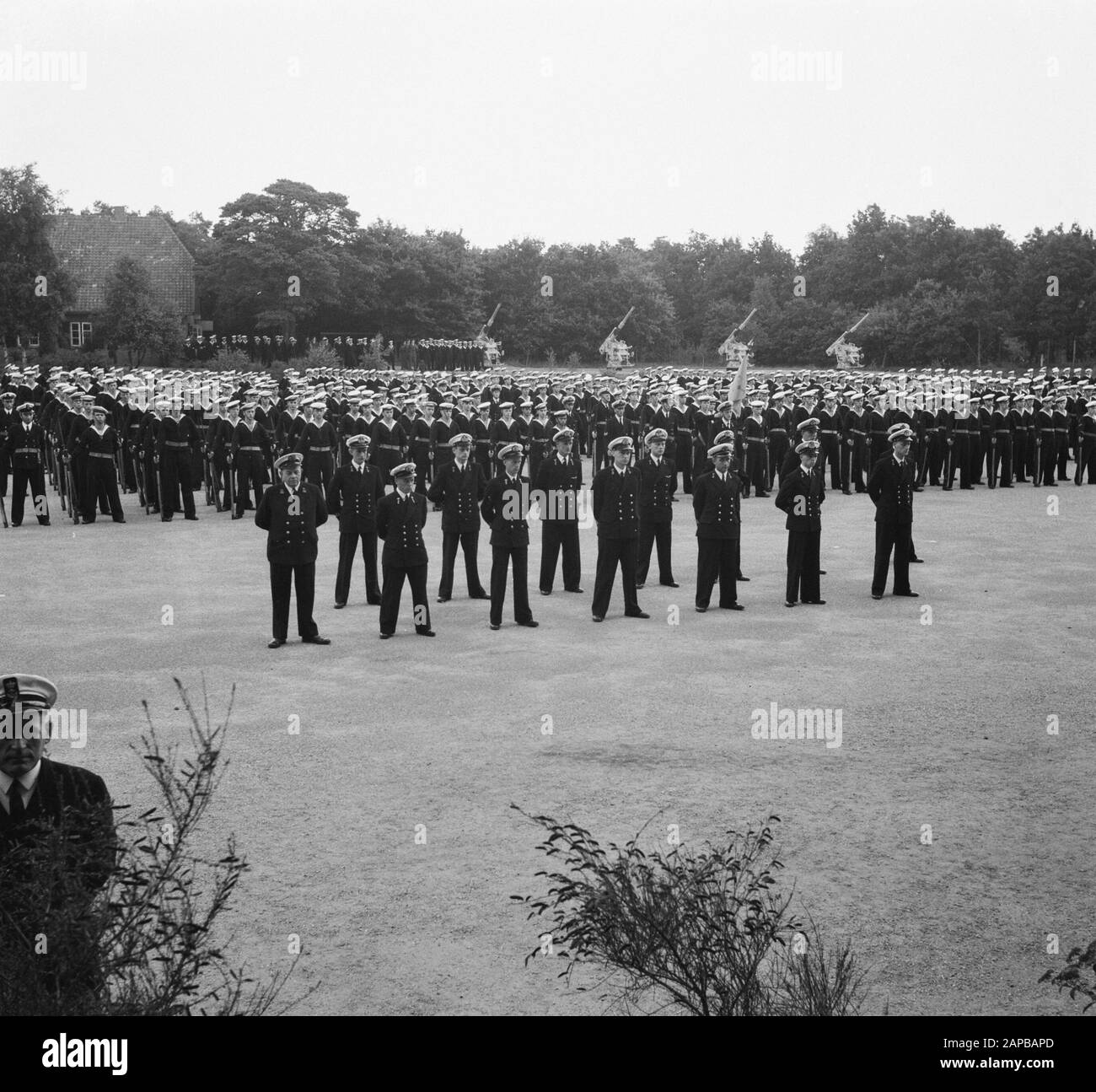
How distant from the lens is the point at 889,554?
54.2ft

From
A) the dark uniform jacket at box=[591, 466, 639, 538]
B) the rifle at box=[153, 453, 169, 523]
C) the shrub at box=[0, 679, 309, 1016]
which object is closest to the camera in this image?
the shrub at box=[0, 679, 309, 1016]

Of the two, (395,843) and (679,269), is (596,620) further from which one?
(679,269)

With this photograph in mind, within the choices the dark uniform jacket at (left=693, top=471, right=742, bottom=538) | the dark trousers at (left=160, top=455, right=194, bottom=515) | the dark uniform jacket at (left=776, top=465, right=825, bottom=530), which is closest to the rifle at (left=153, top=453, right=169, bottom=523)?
the dark trousers at (left=160, top=455, right=194, bottom=515)

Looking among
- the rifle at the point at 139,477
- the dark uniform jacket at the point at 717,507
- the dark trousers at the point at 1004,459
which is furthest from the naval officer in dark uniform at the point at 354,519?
the dark trousers at the point at 1004,459

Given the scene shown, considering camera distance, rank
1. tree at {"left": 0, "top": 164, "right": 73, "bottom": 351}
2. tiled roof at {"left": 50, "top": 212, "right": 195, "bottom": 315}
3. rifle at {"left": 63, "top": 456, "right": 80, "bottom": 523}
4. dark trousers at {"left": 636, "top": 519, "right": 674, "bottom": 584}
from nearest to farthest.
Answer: dark trousers at {"left": 636, "top": 519, "right": 674, "bottom": 584}, rifle at {"left": 63, "top": 456, "right": 80, "bottom": 523}, tree at {"left": 0, "top": 164, "right": 73, "bottom": 351}, tiled roof at {"left": 50, "top": 212, "right": 195, "bottom": 315}

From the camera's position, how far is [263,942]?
669 cm

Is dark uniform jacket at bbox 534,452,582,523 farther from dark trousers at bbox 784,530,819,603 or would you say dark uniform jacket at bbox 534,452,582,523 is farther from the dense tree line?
the dense tree line

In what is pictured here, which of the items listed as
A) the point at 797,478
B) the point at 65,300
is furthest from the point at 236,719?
the point at 65,300

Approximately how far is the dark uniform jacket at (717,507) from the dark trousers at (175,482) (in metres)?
11.4

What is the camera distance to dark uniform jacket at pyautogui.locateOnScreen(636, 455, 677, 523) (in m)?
17.5

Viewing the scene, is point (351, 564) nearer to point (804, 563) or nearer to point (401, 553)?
point (401, 553)

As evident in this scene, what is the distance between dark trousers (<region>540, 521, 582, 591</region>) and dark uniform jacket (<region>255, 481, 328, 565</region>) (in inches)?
154

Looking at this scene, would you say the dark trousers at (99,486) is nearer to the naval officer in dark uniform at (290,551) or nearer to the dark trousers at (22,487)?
the dark trousers at (22,487)
